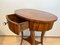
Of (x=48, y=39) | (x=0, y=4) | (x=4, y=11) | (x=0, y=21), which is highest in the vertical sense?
(x=0, y=4)

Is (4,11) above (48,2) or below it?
below

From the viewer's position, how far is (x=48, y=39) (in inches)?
105

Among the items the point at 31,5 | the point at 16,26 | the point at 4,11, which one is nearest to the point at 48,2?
the point at 31,5

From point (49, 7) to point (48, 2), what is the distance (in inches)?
4.5

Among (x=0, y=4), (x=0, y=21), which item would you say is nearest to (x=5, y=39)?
(x=0, y=21)

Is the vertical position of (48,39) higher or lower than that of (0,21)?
lower

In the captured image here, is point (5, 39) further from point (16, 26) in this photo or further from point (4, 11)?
point (16, 26)

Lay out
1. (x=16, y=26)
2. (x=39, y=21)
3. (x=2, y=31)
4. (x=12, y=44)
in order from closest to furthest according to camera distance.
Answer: (x=16, y=26), (x=39, y=21), (x=12, y=44), (x=2, y=31)

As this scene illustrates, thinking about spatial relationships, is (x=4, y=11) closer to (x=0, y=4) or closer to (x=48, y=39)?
(x=0, y=4)

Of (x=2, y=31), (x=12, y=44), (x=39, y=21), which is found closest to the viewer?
(x=39, y=21)

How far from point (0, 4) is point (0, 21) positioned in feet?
1.27

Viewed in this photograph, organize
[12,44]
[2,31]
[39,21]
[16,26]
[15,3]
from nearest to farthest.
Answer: [16,26] < [39,21] < [12,44] < [15,3] < [2,31]

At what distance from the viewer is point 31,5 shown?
2537 millimetres

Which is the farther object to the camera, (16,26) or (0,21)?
(0,21)
